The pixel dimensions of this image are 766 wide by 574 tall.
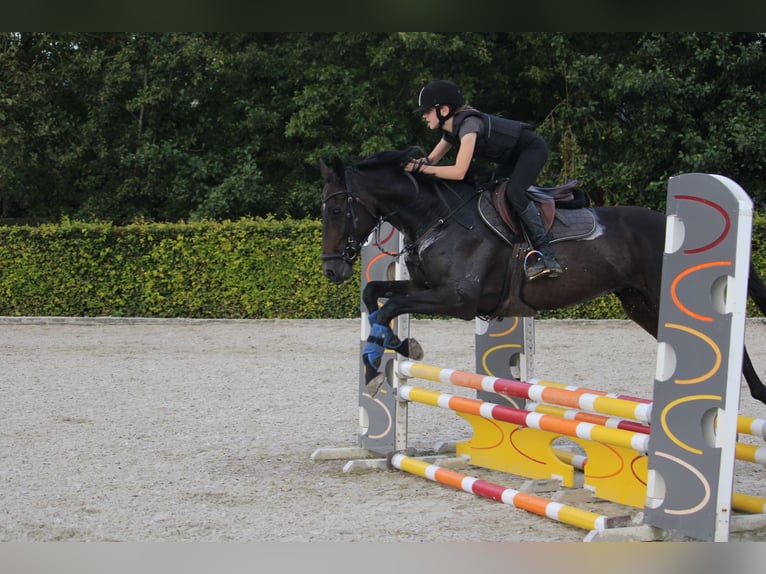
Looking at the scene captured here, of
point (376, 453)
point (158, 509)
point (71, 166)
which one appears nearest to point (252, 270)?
point (71, 166)

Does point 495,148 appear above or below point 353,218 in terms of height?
above

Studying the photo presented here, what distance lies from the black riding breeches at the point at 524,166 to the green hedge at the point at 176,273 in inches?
373

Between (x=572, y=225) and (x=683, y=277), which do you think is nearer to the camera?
(x=683, y=277)

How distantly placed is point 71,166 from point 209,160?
285 centimetres

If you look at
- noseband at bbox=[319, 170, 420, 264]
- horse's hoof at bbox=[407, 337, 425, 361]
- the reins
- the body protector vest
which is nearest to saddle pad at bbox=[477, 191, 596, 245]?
the reins

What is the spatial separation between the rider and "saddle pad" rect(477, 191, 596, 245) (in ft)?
0.36

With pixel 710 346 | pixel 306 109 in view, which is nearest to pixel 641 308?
pixel 710 346

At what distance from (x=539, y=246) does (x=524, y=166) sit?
18.1 inches

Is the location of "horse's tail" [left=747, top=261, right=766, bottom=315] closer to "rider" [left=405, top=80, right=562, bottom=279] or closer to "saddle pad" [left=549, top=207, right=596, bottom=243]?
"saddle pad" [left=549, top=207, right=596, bottom=243]

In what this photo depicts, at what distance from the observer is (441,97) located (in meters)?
5.06

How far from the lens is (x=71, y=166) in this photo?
63.6ft

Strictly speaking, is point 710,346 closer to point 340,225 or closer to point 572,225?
point 572,225

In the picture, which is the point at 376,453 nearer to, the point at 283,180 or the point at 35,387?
the point at 35,387

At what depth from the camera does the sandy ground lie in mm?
4559
